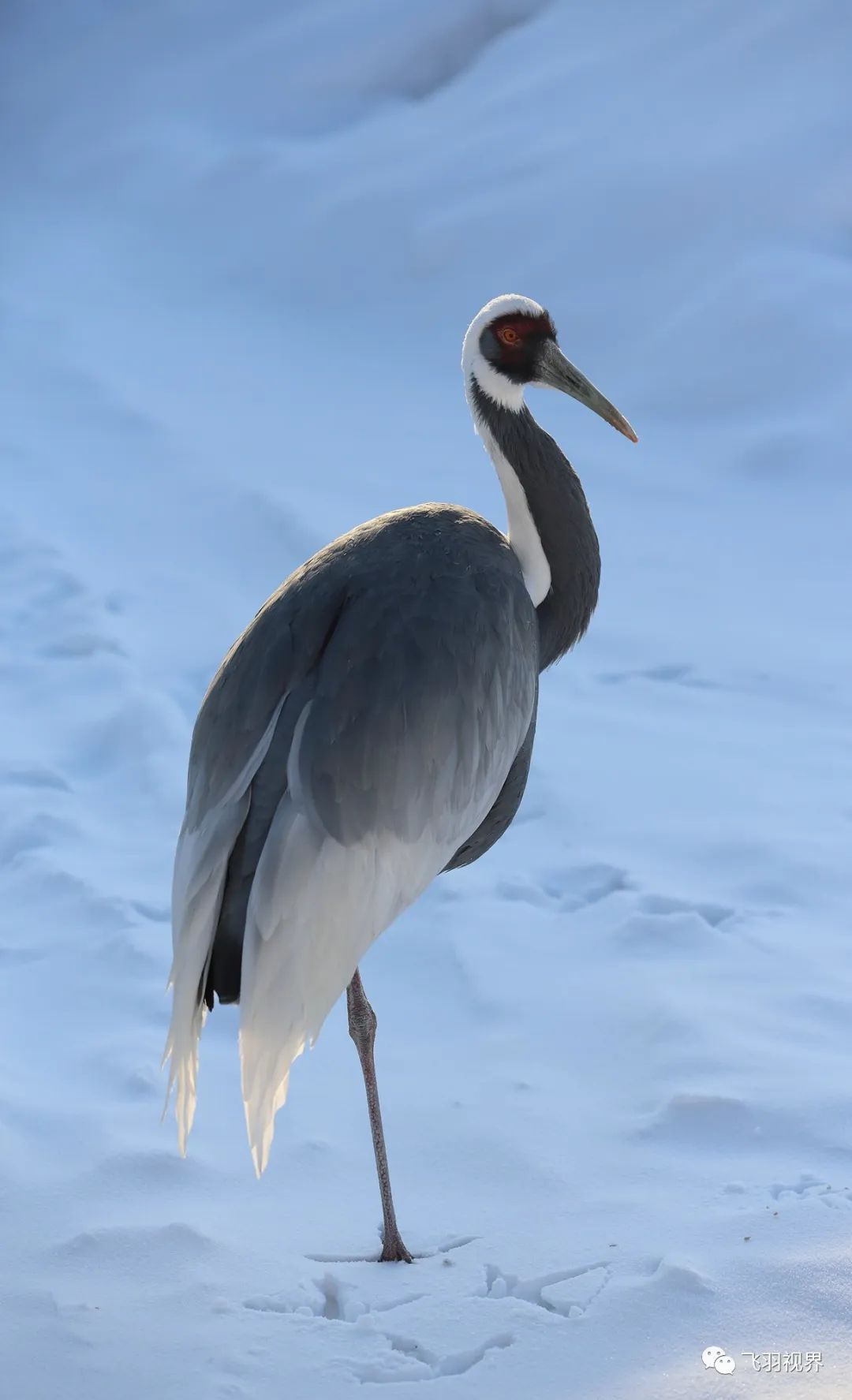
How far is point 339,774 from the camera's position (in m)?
2.77

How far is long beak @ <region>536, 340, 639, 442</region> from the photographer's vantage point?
351 cm

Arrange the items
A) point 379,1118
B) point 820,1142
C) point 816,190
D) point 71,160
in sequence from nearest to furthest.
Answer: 1. point 379,1118
2. point 820,1142
3. point 816,190
4. point 71,160

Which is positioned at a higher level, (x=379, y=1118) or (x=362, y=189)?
(x=362, y=189)

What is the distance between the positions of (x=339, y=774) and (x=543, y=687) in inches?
144

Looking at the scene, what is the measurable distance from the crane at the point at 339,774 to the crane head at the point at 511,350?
354 millimetres

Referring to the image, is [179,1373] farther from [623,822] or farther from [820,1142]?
[623,822]

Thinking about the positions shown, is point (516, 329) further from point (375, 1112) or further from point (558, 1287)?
point (558, 1287)

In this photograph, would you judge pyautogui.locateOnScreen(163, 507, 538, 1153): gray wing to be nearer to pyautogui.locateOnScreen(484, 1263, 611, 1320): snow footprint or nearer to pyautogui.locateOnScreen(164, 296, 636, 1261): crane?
pyautogui.locateOnScreen(164, 296, 636, 1261): crane

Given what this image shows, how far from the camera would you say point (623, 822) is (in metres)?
5.13

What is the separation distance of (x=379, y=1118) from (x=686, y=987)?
1.24m

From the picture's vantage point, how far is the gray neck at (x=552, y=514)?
11.3 ft

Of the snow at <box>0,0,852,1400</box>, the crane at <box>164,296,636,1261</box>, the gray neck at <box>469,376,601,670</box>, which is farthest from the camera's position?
the gray neck at <box>469,376,601,670</box>

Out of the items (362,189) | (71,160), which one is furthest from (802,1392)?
(71,160)

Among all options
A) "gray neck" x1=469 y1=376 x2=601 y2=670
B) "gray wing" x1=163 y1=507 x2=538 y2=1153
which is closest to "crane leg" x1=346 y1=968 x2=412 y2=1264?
"gray wing" x1=163 y1=507 x2=538 y2=1153
